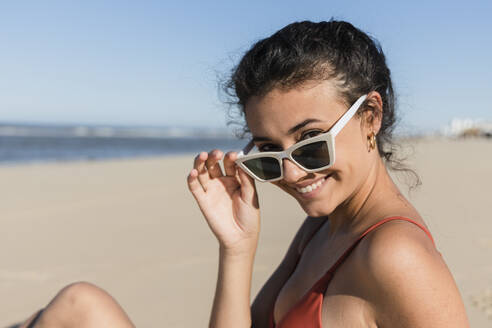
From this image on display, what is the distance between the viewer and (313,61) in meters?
1.62

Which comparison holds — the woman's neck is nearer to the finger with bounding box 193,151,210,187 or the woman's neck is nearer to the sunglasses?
the sunglasses

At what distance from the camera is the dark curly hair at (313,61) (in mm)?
1608

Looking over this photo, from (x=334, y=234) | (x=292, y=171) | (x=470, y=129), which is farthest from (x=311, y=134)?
(x=470, y=129)

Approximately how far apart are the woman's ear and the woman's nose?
28 cm

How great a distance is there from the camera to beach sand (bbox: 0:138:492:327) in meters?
3.78

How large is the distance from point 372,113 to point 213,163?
0.68m

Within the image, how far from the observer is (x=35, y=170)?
11828mm

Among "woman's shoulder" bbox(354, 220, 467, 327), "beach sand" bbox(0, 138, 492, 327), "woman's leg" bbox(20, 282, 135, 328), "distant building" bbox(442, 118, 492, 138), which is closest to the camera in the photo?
"woman's shoulder" bbox(354, 220, 467, 327)

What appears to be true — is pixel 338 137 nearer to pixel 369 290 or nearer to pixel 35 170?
pixel 369 290

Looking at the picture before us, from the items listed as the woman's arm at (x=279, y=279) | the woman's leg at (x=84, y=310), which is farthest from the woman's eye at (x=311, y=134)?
the woman's leg at (x=84, y=310)

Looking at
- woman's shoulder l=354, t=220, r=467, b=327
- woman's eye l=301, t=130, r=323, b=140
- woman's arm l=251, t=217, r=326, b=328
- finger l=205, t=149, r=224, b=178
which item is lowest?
woman's arm l=251, t=217, r=326, b=328

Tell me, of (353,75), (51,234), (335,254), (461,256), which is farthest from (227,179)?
(51,234)

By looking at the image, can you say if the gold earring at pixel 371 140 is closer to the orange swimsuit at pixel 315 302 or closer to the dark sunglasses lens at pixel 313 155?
the dark sunglasses lens at pixel 313 155

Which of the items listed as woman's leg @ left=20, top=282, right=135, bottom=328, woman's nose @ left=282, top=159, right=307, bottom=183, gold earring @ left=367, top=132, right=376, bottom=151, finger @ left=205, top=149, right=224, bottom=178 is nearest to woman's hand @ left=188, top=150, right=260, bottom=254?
finger @ left=205, top=149, right=224, bottom=178
